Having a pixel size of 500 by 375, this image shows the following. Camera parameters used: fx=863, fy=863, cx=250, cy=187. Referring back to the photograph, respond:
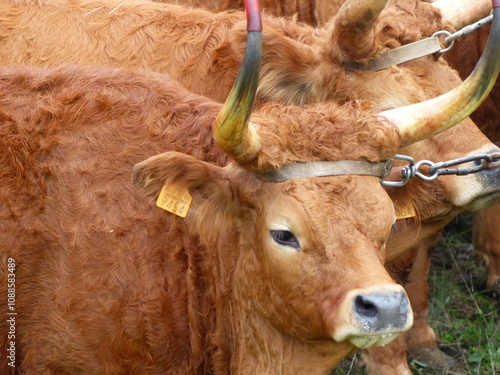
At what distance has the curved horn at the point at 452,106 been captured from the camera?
4059 millimetres

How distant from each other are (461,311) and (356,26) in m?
2.94

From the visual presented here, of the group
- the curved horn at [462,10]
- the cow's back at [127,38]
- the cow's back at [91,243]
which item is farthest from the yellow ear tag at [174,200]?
the curved horn at [462,10]

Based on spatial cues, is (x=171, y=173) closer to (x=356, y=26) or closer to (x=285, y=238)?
(x=285, y=238)

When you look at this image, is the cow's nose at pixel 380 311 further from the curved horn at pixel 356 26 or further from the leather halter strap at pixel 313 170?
the curved horn at pixel 356 26

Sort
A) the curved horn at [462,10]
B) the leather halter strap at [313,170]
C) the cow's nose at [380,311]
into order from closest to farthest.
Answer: the cow's nose at [380,311], the leather halter strap at [313,170], the curved horn at [462,10]

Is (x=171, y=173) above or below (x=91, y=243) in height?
above

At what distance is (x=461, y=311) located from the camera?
7.15m

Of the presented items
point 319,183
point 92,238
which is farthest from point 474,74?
point 92,238

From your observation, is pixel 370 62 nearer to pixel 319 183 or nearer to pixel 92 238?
pixel 319 183

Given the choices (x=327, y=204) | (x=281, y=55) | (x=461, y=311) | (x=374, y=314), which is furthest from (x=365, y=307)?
(x=461, y=311)

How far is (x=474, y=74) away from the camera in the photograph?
413 cm

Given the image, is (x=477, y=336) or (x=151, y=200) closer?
(x=151, y=200)

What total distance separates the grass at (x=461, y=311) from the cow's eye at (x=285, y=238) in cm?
241

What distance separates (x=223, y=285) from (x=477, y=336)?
3.06 metres
